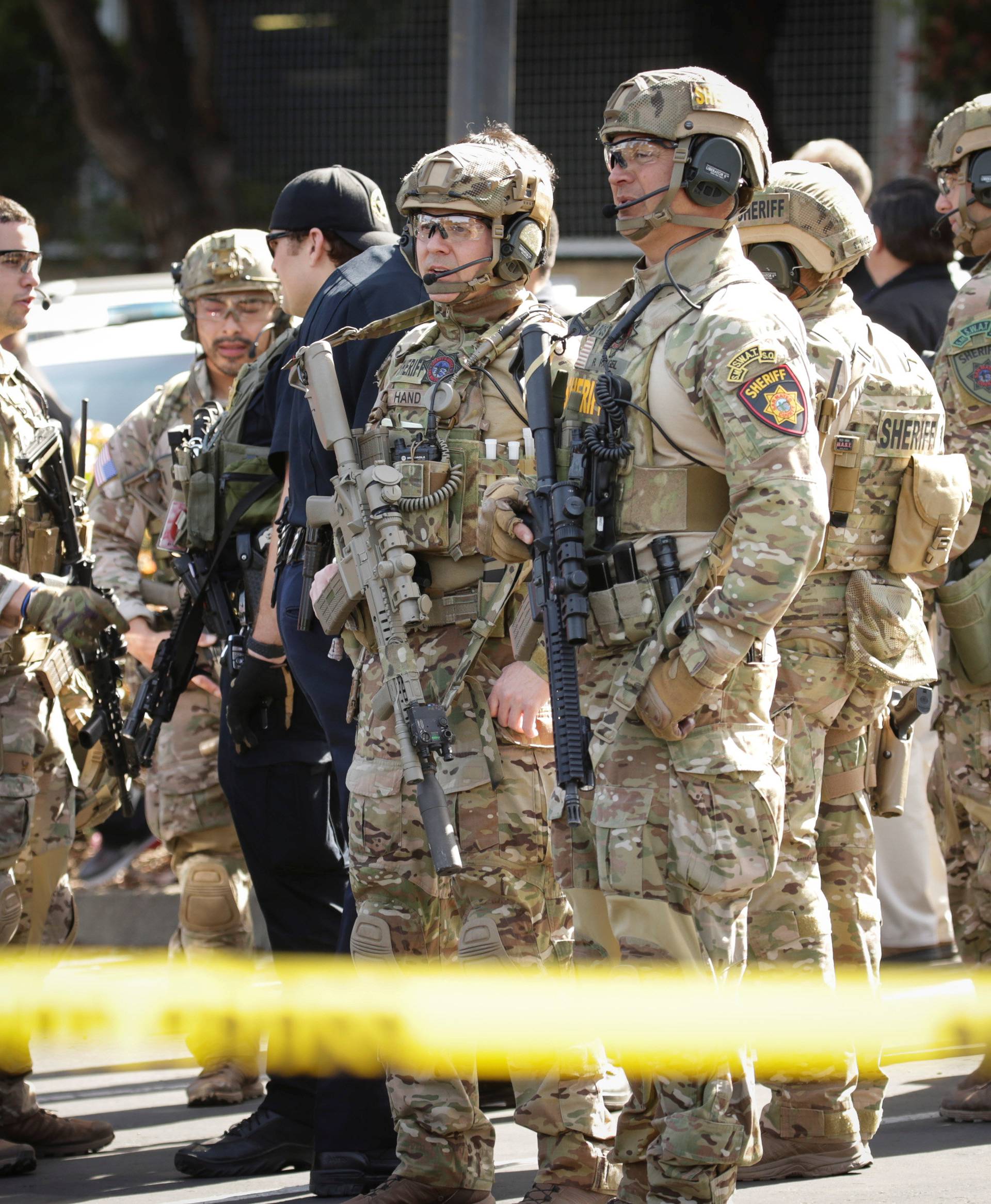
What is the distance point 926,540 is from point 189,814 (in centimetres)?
267

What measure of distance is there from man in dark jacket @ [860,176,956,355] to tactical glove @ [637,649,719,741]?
3318mm

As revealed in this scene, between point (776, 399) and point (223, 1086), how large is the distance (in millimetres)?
3163

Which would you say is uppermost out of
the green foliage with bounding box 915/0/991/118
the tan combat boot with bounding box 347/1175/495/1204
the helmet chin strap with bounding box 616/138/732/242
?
the green foliage with bounding box 915/0/991/118

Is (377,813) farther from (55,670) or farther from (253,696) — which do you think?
(55,670)

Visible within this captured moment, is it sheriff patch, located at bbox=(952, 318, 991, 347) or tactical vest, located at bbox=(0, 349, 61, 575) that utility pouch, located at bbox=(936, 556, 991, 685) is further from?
tactical vest, located at bbox=(0, 349, 61, 575)

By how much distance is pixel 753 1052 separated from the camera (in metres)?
4.14

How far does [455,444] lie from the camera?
4512mm

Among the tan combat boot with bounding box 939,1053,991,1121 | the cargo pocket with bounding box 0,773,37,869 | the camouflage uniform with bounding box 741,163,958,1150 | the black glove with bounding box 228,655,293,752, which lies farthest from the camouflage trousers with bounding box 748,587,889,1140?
the cargo pocket with bounding box 0,773,37,869

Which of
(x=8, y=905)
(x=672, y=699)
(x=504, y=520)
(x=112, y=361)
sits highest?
(x=112, y=361)

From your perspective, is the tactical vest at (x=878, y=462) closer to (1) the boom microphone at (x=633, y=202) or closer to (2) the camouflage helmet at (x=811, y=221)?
(2) the camouflage helmet at (x=811, y=221)

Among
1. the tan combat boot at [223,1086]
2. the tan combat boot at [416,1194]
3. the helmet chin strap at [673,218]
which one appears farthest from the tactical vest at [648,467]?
the tan combat boot at [223,1086]

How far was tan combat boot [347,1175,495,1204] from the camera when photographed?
4371 mm

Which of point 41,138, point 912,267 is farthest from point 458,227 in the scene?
point 41,138

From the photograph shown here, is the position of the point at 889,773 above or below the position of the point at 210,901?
above
